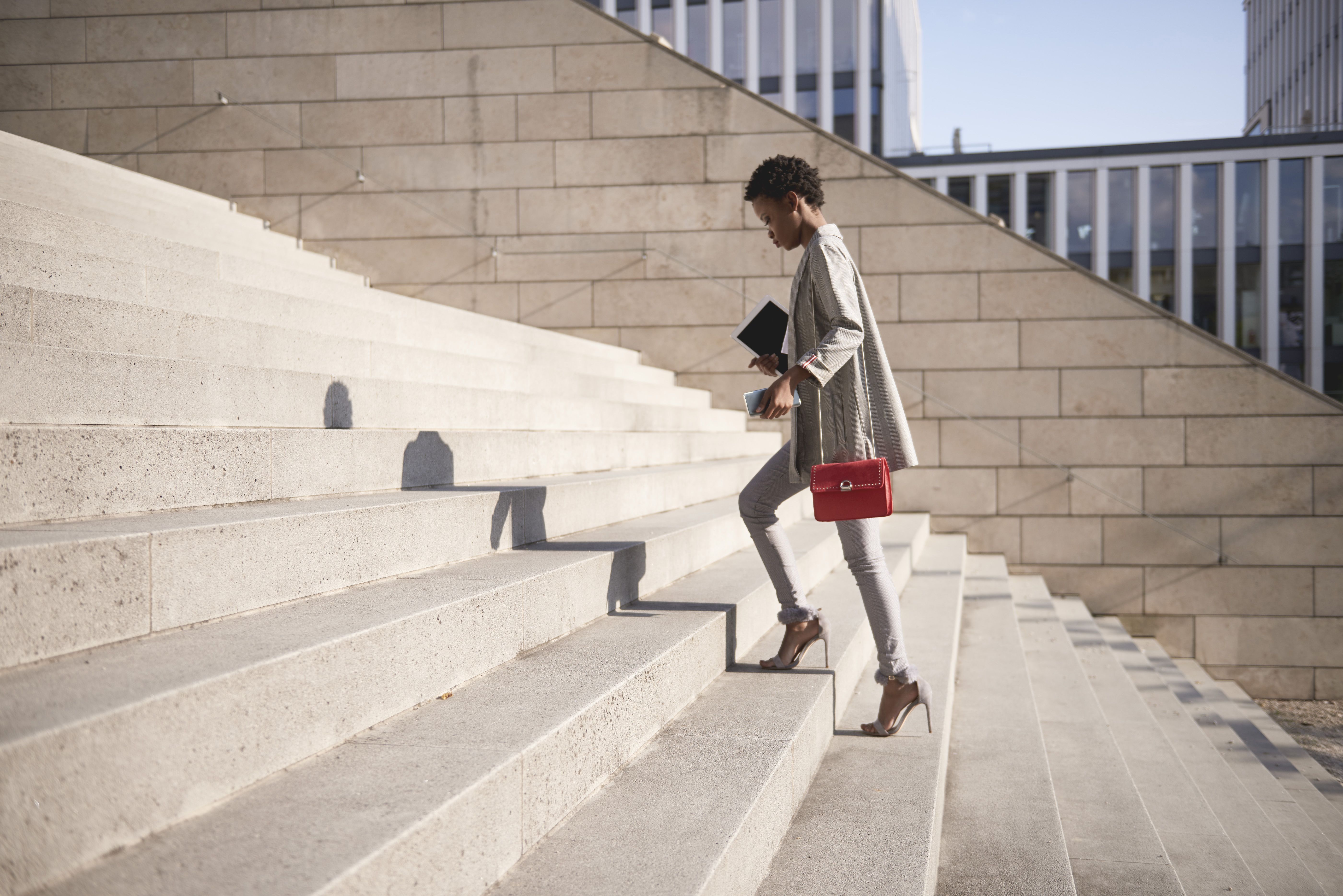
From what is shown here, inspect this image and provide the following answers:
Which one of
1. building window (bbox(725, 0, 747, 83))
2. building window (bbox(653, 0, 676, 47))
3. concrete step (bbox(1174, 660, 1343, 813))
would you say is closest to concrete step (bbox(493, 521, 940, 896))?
concrete step (bbox(1174, 660, 1343, 813))

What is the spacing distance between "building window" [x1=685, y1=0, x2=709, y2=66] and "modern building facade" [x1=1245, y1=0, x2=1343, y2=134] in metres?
23.6

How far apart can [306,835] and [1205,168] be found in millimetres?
36503

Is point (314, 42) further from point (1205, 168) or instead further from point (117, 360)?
point (1205, 168)

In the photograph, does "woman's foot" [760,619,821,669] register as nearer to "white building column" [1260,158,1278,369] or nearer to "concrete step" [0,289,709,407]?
"concrete step" [0,289,709,407]

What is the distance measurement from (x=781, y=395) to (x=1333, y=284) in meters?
37.4

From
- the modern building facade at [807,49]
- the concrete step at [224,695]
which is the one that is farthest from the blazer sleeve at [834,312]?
the modern building facade at [807,49]

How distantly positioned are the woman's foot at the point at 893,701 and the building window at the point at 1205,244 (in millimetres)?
32447

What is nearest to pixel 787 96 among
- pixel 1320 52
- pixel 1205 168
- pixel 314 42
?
pixel 1205 168

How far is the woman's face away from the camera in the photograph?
328 centimetres

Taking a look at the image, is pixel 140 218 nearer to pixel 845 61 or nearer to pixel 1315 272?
pixel 1315 272

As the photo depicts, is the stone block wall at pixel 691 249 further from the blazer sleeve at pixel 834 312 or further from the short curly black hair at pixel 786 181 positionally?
the blazer sleeve at pixel 834 312

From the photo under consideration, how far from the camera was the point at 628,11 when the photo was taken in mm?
41656

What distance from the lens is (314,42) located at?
380 inches

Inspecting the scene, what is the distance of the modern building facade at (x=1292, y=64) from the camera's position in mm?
46219
